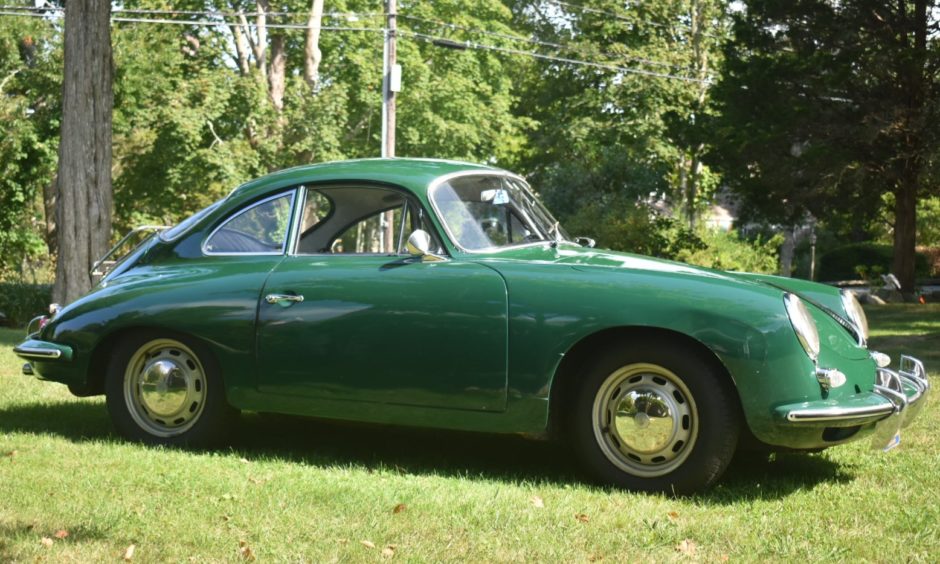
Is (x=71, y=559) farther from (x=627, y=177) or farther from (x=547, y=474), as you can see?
(x=627, y=177)

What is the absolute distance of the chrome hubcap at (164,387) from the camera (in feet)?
21.4

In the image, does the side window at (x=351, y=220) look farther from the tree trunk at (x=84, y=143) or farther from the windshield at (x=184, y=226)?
the tree trunk at (x=84, y=143)

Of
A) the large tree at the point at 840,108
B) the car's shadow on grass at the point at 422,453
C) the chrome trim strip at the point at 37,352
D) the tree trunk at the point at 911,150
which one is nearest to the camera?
the car's shadow on grass at the point at 422,453

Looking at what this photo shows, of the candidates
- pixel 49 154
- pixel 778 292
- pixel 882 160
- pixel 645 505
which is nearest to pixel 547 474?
pixel 645 505

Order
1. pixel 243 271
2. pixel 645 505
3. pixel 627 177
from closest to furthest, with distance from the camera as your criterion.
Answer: pixel 645 505 < pixel 243 271 < pixel 627 177

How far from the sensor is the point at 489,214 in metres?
6.43

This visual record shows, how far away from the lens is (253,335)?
6273 mm

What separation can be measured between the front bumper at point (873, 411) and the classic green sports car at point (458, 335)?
1 cm

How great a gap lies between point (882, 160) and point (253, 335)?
2069cm

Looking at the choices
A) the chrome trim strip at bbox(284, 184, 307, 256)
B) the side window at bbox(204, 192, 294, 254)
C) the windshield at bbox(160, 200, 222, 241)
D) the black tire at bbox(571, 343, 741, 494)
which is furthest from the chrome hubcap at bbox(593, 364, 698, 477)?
the windshield at bbox(160, 200, 222, 241)

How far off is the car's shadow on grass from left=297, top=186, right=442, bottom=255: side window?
116cm

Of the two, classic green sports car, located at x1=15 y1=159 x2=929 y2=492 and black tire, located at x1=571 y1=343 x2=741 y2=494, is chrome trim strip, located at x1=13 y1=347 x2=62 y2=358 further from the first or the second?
black tire, located at x1=571 y1=343 x2=741 y2=494

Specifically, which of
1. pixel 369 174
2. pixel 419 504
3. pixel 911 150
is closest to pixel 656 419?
pixel 419 504

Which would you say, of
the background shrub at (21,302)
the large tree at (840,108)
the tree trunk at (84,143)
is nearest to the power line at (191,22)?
the background shrub at (21,302)
